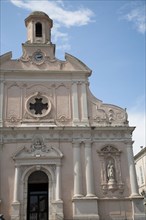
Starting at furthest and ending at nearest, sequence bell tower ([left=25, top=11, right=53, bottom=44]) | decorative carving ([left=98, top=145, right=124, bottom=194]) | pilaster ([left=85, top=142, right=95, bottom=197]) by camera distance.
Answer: bell tower ([left=25, top=11, right=53, bottom=44]), decorative carving ([left=98, top=145, right=124, bottom=194]), pilaster ([left=85, top=142, right=95, bottom=197])

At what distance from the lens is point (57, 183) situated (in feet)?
56.9

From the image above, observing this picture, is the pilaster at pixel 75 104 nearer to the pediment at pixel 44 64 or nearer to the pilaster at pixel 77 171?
the pediment at pixel 44 64

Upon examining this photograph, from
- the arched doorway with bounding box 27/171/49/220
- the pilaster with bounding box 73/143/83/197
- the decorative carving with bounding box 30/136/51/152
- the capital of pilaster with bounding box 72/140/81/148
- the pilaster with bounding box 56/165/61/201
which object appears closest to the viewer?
the pilaster with bounding box 56/165/61/201

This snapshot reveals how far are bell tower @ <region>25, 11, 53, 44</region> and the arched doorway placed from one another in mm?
10495

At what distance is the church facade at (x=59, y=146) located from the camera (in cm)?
1709

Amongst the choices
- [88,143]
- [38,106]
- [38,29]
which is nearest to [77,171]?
[88,143]

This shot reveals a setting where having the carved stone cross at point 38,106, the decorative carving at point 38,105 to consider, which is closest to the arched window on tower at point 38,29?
the decorative carving at point 38,105

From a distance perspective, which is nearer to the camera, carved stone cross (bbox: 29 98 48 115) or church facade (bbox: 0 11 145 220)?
church facade (bbox: 0 11 145 220)

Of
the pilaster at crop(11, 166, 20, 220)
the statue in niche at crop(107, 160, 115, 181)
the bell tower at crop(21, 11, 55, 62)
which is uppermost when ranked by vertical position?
the bell tower at crop(21, 11, 55, 62)

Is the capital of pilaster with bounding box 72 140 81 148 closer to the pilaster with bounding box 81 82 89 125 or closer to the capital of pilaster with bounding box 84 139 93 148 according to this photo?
the capital of pilaster with bounding box 84 139 93 148

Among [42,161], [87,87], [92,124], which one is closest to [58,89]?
[87,87]

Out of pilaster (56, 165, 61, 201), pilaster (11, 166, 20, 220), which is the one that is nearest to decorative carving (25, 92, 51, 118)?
pilaster (56, 165, 61, 201)

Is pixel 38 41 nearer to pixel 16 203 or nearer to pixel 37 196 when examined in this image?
pixel 37 196

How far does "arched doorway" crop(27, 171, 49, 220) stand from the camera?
1719cm
